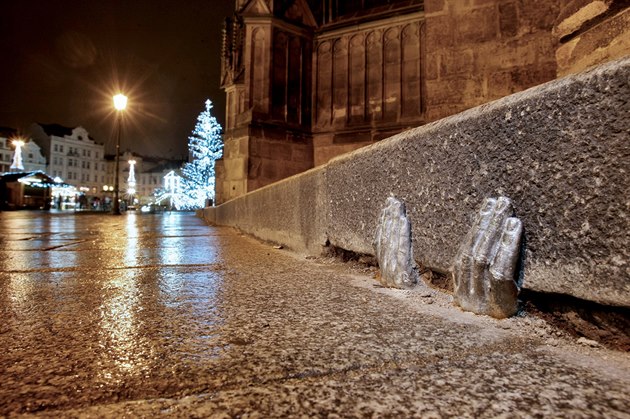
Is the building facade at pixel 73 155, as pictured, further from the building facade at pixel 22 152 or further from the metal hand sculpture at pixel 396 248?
the metal hand sculpture at pixel 396 248

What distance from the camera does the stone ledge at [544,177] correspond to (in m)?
0.88

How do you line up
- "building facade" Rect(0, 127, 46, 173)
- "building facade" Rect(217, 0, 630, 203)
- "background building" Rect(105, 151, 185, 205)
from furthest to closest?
1. "background building" Rect(105, 151, 185, 205)
2. "building facade" Rect(0, 127, 46, 173)
3. "building facade" Rect(217, 0, 630, 203)

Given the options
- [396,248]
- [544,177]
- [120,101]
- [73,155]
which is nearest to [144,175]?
[73,155]

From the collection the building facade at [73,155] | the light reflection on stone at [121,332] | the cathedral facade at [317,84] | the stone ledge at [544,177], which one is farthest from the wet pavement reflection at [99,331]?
the building facade at [73,155]

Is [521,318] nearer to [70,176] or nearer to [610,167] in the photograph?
[610,167]

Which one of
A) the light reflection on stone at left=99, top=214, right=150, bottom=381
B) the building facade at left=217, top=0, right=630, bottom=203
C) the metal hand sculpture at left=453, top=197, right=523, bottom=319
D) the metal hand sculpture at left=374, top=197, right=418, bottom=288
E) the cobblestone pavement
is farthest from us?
the building facade at left=217, top=0, right=630, bottom=203

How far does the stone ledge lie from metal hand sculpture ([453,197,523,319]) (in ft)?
0.15

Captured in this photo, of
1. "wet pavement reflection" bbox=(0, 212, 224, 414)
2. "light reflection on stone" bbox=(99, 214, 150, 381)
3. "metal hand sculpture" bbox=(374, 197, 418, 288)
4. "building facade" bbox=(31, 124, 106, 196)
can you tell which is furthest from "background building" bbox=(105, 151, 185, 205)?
"metal hand sculpture" bbox=(374, 197, 418, 288)

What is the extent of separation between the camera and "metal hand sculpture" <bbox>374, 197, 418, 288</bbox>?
1.61 m

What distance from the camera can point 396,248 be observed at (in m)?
1.64

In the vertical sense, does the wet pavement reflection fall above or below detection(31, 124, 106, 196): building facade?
below

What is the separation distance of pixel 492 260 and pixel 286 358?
730mm

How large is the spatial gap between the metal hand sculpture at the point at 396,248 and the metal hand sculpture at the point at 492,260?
0.39 metres

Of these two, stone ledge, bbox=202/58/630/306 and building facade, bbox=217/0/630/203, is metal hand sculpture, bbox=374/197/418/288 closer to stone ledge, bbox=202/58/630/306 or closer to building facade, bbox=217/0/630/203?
stone ledge, bbox=202/58/630/306
